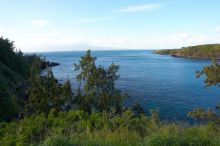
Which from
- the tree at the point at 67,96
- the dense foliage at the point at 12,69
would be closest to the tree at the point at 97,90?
the tree at the point at 67,96

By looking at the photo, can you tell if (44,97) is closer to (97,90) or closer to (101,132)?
(97,90)

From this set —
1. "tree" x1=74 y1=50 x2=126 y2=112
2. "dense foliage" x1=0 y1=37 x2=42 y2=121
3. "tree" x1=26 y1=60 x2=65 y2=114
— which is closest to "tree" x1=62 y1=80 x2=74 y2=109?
"tree" x1=26 y1=60 x2=65 y2=114

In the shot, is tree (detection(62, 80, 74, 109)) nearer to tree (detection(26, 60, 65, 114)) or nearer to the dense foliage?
tree (detection(26, 60, 65, 114))

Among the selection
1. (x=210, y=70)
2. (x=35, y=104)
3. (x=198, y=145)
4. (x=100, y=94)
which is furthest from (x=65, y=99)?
(x=198, y=145)

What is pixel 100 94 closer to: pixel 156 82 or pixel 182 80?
pixel 156 82

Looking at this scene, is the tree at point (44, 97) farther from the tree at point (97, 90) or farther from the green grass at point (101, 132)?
the green grass at point (101, 132)

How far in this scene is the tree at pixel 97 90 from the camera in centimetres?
3778

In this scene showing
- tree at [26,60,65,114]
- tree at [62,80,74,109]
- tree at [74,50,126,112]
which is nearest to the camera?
tree at [26,60,65,114]

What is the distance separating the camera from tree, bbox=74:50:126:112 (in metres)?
37.8

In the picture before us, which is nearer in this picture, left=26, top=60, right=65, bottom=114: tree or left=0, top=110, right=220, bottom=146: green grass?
left=0, top=110, right=220, bottom=146: green grass

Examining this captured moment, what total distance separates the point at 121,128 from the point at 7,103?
95.8 ft

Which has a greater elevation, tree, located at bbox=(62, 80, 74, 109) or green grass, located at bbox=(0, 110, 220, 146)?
green grass, located at bbox=(0, 110, 220, 146)

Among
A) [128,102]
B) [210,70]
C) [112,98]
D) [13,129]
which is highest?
[210,70]

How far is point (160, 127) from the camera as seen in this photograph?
11.2 m
